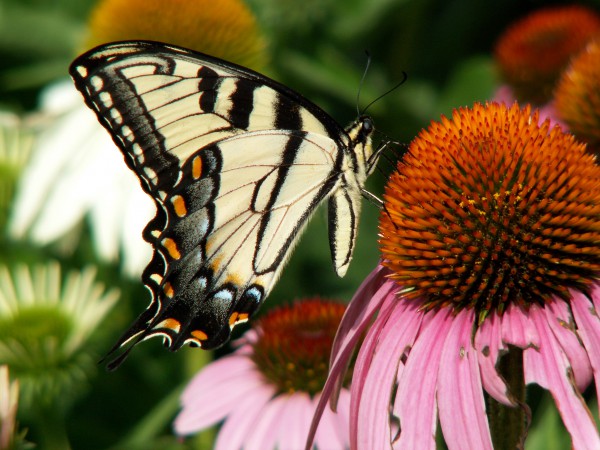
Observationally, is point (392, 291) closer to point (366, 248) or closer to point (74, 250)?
Answer: point (366, 248)

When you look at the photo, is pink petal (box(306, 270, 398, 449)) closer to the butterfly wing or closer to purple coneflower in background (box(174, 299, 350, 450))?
purple coneflower in background (box(174, 299, 350, 450))

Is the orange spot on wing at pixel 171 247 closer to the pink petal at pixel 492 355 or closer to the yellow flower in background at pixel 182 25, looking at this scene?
the pink petal at pixel 492 355

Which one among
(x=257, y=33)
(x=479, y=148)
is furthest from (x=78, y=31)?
(x=479, y=148)

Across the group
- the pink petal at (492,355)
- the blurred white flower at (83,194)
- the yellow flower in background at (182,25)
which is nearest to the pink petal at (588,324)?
the pink petal at (492,355)

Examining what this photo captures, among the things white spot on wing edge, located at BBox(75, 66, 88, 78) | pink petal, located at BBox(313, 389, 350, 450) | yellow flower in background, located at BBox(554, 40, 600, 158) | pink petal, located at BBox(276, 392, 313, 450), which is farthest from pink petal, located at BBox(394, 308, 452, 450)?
yellow flower in background, located at BBox(554, 40, 600, 158)

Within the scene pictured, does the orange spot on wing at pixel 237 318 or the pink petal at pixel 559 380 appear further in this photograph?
the orange spot on wing at pixel 237 318
